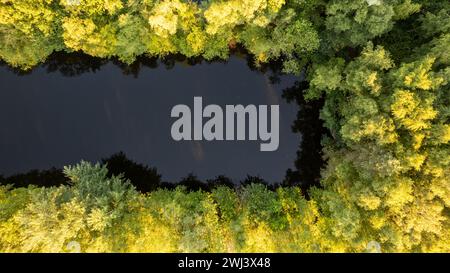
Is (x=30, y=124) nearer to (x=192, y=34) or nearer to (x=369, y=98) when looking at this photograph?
(x=192, y=34)

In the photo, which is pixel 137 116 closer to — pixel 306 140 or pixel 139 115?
pixel 139 115

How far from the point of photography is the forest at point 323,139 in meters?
17.0

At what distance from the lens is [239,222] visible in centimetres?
1958

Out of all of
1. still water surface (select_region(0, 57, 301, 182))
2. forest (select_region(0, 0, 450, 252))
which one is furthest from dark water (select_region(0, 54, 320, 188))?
forest (select_region(0, 0, 450, 252))

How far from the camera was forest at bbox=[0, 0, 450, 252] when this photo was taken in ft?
55.9

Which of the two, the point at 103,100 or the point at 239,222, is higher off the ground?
the point at 103,100

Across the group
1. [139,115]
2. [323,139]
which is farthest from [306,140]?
[139,115]

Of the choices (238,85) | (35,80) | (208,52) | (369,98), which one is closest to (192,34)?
(208,52)

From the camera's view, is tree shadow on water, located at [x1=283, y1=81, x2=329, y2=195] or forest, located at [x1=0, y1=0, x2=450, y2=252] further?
tree shadow on water, located at [x1=283, y1=81, x2=329, y2=195]

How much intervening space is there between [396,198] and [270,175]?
357 inches

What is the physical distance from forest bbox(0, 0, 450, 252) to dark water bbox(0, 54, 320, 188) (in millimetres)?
2250

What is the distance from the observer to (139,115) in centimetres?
2439

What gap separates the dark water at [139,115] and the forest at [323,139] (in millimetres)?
2250

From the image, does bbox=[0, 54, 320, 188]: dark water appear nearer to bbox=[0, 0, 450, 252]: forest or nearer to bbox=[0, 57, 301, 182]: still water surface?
bbox=[0, 57, 301, 182]: still water surface
